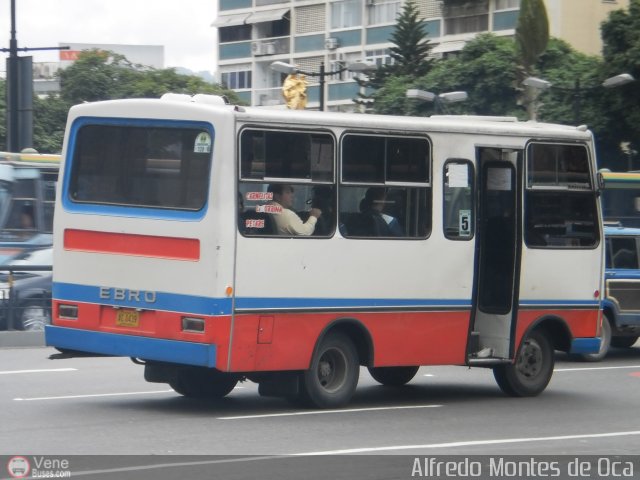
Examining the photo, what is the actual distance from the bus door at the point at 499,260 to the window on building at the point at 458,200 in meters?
0.34

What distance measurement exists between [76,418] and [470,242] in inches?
183

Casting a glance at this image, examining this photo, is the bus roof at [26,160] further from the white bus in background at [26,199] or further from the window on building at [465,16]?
the window on building at [465,16]

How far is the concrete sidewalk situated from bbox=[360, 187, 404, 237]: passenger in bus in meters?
8.75

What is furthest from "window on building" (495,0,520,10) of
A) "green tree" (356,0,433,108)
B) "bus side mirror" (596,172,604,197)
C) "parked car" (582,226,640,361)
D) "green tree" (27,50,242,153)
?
"bus side mirror" (596,172,604,197)

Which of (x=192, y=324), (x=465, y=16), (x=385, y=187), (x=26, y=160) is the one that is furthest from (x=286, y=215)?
(x=465, y=16)

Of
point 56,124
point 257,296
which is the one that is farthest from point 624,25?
point 257,296

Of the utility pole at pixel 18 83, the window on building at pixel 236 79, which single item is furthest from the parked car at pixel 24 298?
the window on building at pixel 236 79

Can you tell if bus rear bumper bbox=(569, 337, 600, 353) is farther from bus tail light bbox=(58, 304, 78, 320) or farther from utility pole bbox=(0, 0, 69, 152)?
utility pole bbox=(0, 0, 69, 152)

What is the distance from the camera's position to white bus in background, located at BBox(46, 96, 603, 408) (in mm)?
11648

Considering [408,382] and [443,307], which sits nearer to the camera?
[443,307]

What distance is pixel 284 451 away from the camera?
9930 millimetres

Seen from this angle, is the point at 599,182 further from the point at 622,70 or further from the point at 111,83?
the point at 111,83

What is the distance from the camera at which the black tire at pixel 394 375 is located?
14.9 meters

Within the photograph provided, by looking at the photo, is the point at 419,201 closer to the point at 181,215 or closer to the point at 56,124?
the point at 181,215
